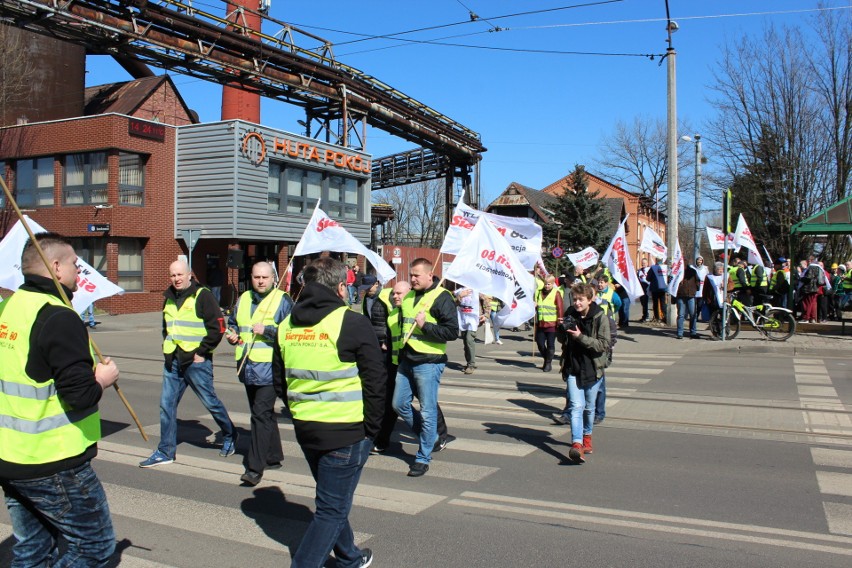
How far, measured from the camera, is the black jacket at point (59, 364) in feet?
10.5

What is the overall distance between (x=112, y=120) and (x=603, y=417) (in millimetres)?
21224

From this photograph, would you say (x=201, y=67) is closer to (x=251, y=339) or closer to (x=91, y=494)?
(x=251, y=339)

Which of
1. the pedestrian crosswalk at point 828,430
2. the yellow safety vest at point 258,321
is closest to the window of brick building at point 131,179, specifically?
the yellow safety vest at point 258,321

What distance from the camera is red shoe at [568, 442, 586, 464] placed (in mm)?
6590

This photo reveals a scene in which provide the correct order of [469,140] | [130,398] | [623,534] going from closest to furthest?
[623,534]
[130,398]
[469,140]

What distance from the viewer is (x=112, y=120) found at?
2419 cm

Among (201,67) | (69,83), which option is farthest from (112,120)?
(69,83)

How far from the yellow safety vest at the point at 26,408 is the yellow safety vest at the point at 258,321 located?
2.99m

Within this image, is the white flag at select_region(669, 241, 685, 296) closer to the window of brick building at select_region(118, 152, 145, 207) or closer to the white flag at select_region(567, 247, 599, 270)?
the white flag at select_region(567, 247, 599, 270)

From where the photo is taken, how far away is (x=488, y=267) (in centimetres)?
838

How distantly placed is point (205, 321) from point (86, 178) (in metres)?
21.2

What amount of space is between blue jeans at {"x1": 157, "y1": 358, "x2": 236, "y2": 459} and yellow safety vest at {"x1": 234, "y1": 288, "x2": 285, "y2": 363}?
387 millimetres

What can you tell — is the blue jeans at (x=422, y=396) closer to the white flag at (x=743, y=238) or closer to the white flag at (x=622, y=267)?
the white flag at (x=622, y=267)

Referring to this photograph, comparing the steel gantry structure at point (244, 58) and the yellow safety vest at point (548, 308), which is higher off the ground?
the steel gantry structure at point (244, 58)
